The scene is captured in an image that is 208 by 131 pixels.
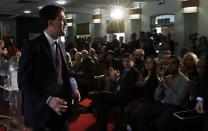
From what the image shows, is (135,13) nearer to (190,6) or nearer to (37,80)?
(190,6)

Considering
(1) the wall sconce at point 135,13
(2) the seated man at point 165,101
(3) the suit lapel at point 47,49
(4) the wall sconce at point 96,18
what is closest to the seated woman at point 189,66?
(2) the seated man at point 165,101

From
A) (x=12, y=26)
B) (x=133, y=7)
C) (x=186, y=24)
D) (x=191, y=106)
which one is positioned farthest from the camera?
(x=12, y=26)

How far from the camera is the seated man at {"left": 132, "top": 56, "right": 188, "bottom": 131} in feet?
12.5

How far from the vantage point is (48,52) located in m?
2.05

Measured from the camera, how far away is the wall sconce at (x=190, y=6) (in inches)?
407

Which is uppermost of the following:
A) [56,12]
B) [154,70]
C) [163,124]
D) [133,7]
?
[133,7]

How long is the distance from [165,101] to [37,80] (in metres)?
2.39

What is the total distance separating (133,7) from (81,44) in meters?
2.80

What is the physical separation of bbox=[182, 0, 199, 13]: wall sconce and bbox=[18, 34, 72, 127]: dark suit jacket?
906 centimetres

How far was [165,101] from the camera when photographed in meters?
4.04

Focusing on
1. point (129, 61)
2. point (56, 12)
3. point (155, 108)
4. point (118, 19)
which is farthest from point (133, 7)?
point (56, 12)

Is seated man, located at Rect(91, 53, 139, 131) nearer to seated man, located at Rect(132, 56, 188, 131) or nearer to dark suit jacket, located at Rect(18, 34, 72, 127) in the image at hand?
seated man, located at Rect(132, 56, 188, 131)

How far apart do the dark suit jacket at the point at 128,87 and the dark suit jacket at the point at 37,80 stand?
2.56 meters

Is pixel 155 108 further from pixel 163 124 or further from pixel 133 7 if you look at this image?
pixel 133 7
